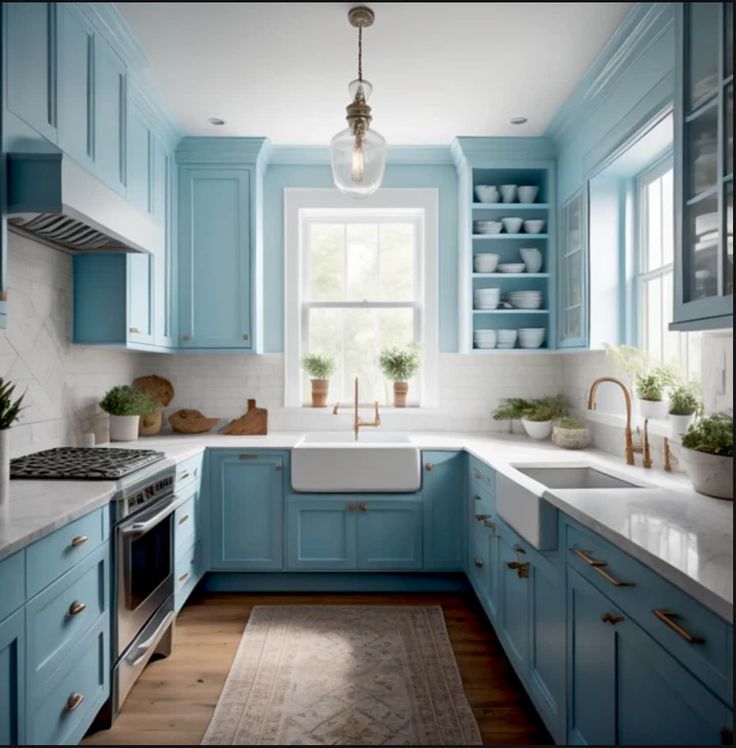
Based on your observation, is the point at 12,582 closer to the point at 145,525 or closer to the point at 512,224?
the point at 145,525

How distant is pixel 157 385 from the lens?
3.92 meters

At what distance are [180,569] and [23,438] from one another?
0.98 m

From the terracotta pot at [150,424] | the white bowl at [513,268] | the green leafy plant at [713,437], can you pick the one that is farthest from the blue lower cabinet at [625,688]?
the terracotta pot at [150,424]

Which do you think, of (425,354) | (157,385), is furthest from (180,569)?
(425,354)

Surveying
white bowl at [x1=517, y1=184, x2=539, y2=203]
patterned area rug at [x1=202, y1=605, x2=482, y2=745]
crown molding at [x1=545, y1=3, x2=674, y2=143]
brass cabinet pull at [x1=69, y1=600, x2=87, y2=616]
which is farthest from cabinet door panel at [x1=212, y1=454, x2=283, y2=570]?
crown molding at [x1=545, y1=3, x2=674, y2=143]

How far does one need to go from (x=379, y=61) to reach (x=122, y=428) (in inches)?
96.0

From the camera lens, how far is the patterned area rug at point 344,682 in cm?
208

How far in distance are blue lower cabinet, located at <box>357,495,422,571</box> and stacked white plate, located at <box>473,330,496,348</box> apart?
112 cm

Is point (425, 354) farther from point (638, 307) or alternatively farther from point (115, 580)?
point (115, 580)

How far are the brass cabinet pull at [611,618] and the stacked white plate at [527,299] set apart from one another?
98.5 inches

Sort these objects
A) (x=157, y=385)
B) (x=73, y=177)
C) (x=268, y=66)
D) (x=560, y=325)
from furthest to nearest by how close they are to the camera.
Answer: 1. (x=157, y=385)
2. (x=560, y=325)
3. (x=268, y=66)
4. (x=73, y=177)

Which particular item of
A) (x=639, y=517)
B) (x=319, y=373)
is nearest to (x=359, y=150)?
(x=639, y=517)

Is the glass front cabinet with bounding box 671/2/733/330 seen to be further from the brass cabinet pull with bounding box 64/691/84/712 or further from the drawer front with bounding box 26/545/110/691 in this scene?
the brass cabinet pull with bounding box 64/691/84/712

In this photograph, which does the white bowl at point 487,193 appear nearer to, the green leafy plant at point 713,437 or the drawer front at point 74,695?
the green leafy plant at point 713,437
